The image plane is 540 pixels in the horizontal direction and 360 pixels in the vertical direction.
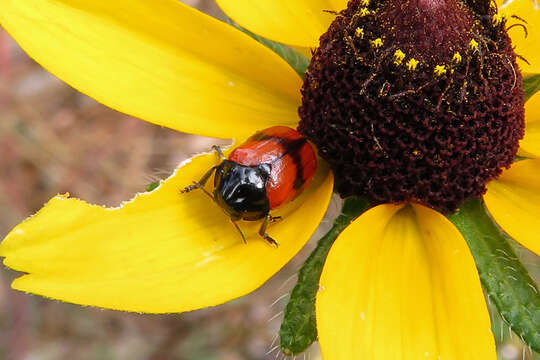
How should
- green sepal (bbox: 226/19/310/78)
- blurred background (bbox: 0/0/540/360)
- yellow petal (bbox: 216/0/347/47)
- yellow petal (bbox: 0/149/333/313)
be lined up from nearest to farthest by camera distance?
yellow petal (bbox: 0/149/333/313) < yellow petal (bbox: 216/0/347/47) < green sepal (bbox: 226/19/310/78) < blurred background (bbox: 0/0/540/360)

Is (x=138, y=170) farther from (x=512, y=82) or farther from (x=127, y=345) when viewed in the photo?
(x=512, y=82)

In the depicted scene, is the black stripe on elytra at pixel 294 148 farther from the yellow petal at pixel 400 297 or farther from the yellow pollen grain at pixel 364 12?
the yellow pollen grain at pixel 364 12

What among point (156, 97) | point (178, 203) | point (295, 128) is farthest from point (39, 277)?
point (295, 128)

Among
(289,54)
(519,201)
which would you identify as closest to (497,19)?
(519,201)

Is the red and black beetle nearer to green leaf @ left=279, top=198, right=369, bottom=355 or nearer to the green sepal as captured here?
green leaf @ left=279, top=198, right=369, bottom=355

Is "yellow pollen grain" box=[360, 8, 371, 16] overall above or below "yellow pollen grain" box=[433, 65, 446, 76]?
above

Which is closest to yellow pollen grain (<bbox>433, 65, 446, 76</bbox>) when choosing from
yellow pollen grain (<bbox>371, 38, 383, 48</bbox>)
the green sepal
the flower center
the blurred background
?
the flower center
